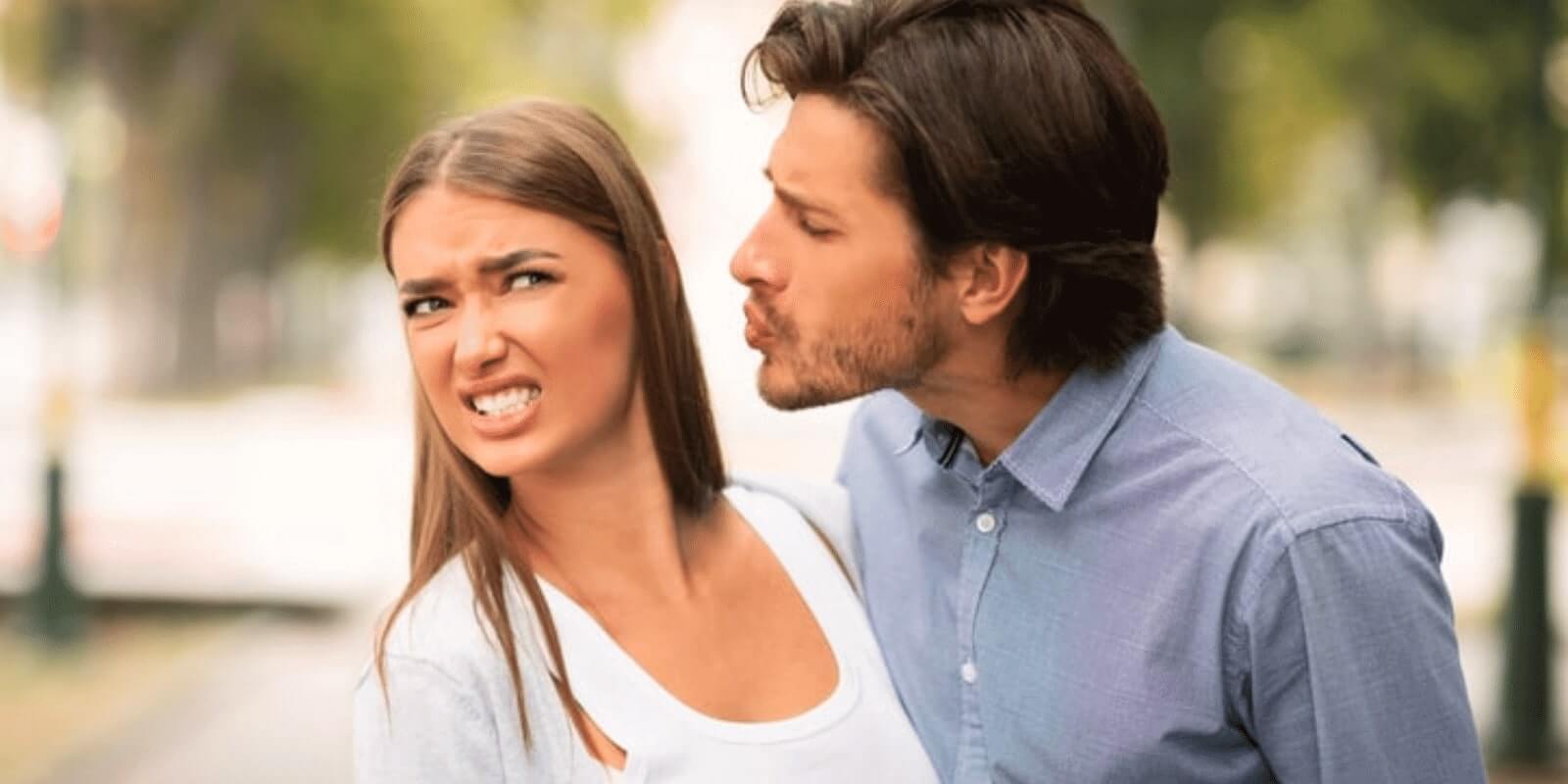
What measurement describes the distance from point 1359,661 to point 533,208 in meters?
A: 1.27

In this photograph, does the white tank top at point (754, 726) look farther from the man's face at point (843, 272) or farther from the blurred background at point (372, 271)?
the blurred background at point (372, 271)

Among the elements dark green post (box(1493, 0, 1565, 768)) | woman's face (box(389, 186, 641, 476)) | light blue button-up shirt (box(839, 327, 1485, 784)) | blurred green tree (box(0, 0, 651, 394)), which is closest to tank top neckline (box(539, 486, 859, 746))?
light blue button-up shirt (box(839, 327, 1485, 784))

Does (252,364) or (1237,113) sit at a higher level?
(1237,113)

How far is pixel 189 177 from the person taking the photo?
2723 centimetres

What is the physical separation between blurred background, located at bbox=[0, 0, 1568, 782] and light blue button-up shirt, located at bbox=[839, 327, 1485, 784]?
0.74 m

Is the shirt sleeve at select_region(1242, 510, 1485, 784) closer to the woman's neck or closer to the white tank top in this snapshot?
the white tank top

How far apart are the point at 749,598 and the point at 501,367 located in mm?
596

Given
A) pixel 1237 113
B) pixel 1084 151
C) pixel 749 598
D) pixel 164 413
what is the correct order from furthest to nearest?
1. pixel 164 413
2. pixel 1237 113
3. pixel 749 598
4. pixel 1084 151

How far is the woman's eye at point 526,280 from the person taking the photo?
254cm

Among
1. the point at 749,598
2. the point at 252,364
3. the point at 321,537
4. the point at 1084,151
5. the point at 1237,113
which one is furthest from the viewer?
the point at 252,364

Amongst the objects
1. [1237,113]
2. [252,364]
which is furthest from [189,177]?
[1237,113]

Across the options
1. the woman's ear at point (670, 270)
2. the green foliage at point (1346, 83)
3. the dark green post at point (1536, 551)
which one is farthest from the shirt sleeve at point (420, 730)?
the green foliage at point (1346, 83)

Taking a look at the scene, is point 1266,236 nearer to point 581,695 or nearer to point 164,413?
point 164,413

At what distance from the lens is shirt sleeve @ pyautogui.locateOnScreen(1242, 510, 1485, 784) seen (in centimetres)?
235
